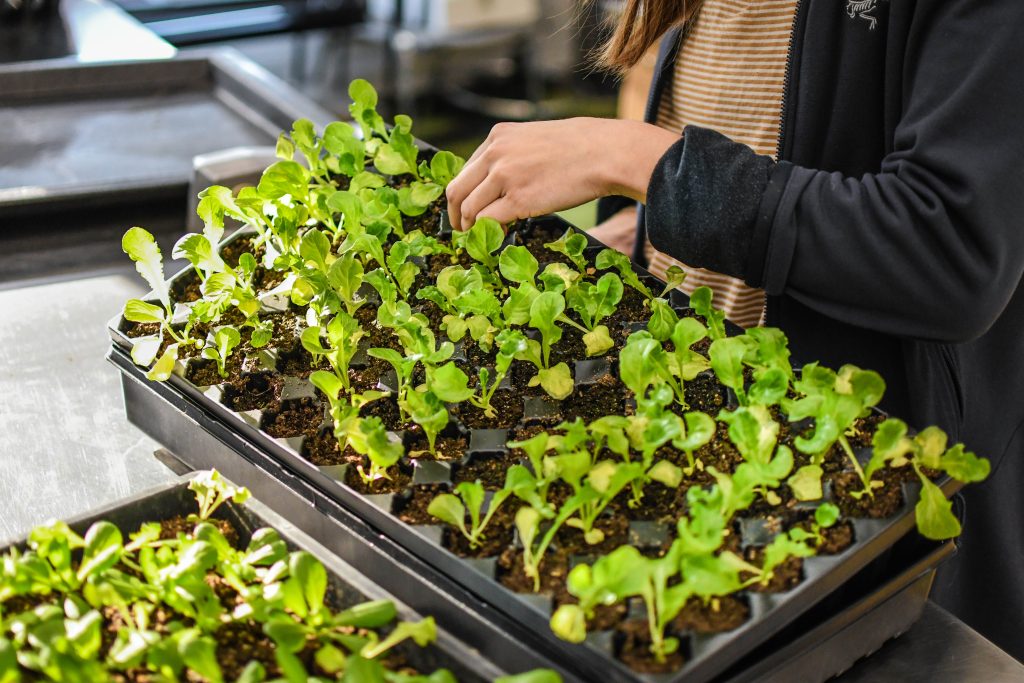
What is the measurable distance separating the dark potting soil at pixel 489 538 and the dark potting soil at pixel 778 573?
0.14 m

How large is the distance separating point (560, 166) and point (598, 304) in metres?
0.13

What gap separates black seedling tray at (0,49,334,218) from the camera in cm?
123

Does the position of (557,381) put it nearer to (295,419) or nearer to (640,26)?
(295,419)

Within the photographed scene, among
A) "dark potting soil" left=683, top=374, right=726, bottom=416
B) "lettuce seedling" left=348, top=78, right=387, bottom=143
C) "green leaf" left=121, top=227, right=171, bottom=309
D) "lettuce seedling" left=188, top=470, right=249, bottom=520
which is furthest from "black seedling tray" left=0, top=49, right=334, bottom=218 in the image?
"dark potting soil" left=683, top=374, right=726, bottom=416

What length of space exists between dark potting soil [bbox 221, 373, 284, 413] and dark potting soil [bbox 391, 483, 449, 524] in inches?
6.3

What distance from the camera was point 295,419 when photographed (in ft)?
2.42

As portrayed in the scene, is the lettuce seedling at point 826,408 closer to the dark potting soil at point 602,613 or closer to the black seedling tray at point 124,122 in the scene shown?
the dark potting soil at point 602,613

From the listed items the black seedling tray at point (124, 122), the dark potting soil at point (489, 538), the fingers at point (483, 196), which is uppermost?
the fingers at point (483, 196)

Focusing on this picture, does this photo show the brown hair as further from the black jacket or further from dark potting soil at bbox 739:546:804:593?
dark potting soil at bbox 739:546:804:593

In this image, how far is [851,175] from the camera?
915 millimetres

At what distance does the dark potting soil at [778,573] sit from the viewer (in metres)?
0.57

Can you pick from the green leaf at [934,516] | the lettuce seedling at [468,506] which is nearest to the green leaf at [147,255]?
the lettuce seedling at [468,506]

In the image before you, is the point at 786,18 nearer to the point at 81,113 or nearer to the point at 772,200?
the point at 772,200

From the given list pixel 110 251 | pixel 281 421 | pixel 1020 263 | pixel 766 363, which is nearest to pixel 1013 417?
pixel 1020 263
